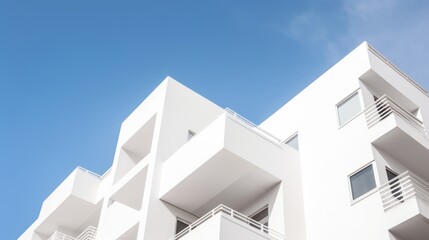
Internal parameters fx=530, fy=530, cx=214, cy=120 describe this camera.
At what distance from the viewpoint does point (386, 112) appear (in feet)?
65.4

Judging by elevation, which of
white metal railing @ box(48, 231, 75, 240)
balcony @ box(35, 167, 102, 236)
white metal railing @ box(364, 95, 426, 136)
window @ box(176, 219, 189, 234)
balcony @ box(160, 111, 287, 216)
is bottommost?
window @ box(176, 219, 189, 234)

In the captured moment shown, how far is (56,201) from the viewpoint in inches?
1169

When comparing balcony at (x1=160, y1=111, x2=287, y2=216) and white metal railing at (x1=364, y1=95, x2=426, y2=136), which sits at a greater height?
white metal railing at (x1=364, y1=95, x2=426, y2=136)

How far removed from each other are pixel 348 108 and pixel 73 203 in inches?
636

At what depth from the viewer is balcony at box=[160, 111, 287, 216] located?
18.8m

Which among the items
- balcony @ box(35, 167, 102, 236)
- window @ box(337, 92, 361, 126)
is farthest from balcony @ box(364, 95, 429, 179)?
balcony @ box(35, 167, 102, 236)

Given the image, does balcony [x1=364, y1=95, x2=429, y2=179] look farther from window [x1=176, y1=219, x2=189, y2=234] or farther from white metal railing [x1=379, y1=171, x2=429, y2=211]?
window [x1=176, y1=219, x2=189, y2=234]

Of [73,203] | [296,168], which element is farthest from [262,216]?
[73,203]

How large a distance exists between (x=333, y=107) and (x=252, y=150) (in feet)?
13.5

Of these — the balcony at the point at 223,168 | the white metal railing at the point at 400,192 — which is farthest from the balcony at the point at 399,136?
the balcony at the point at 223,168

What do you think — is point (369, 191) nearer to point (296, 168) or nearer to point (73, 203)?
point (296, 168)

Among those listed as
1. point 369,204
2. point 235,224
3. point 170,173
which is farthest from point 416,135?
point 170,173

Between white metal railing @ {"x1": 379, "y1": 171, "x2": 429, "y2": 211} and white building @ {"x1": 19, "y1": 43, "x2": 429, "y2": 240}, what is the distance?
49mm

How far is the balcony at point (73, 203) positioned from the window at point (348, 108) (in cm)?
1449
